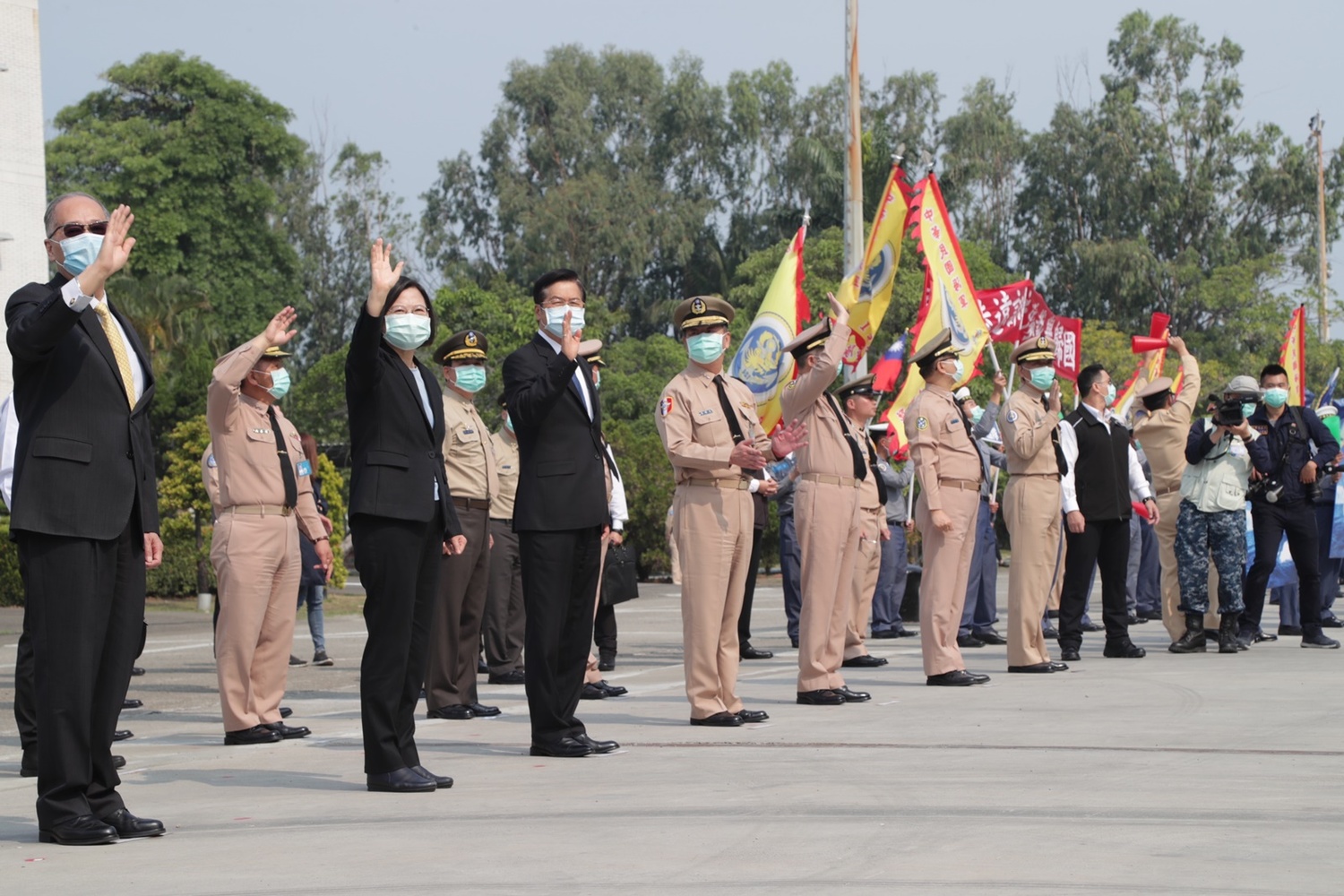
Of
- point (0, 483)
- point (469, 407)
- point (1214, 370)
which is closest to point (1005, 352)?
point (1214, 370)

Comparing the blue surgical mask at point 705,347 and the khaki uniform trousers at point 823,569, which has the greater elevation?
the blue surgical mask at point 705,347

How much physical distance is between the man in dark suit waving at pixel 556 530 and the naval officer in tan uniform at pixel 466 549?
5.51 ft

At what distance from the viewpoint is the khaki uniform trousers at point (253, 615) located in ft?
29.9

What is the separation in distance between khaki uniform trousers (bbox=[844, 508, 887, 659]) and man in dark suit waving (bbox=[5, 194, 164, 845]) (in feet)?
26.0

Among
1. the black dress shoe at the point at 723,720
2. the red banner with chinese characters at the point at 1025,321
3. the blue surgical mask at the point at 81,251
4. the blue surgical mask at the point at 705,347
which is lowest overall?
the black dress shoe at the point at 723,720

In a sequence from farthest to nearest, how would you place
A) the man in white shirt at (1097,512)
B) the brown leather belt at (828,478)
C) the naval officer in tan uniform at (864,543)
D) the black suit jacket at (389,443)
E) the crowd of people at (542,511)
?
1. the naval officer in tan uniform at (864,543)
2. the man in white shirt at (1097,512)
3. the brown leather belt at (828,478)
4. the black suit jacket at (389,443)
5. the crowd of people at (542,511)

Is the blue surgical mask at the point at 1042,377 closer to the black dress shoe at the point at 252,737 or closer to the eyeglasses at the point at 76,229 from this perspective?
the black dress shoe at the point at 252,737

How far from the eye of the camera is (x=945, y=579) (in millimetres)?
11273

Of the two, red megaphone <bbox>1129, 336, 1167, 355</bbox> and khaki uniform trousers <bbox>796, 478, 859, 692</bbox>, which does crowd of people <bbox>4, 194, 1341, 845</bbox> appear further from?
red megaphone <bbox>1129, 336, 1167, 355</bbox>

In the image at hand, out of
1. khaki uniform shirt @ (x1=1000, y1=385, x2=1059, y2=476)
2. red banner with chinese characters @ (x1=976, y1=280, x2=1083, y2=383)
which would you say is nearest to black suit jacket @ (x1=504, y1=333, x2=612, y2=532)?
khaki uniform shirt @ (x1=1000, y1=385, x2=1059, y2=476)

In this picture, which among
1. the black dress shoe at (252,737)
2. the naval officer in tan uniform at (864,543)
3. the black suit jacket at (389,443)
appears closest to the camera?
the black suit jacket at (389,443)

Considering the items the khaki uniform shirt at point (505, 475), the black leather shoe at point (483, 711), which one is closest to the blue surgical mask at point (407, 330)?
the black leather shoe at point (483, 711)

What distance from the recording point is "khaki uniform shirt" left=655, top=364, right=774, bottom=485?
355 inches

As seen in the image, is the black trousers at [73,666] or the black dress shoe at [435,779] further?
the black dress shoe at [435,779]
